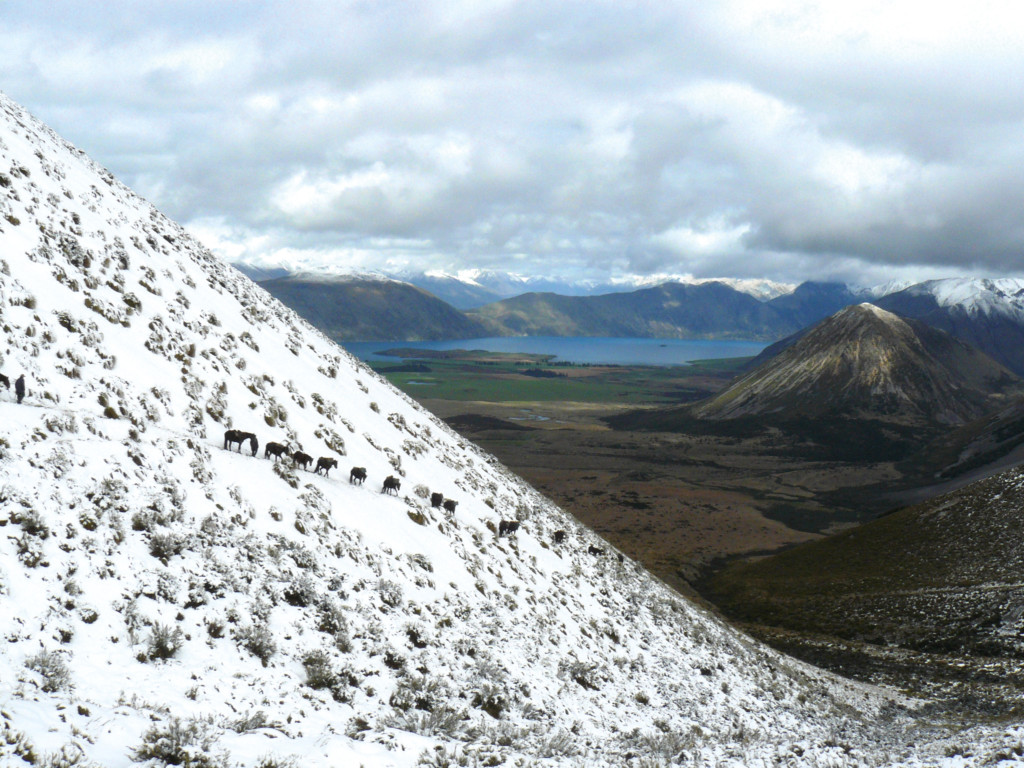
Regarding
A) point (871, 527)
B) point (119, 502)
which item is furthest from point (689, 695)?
point (871, 527)

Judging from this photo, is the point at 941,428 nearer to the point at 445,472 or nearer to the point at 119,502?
the point at 445,472

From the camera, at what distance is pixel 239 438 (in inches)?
701

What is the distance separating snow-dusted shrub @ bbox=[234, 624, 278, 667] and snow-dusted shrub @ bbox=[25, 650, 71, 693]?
3094 millimetres

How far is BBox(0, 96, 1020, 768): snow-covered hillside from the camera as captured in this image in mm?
10031

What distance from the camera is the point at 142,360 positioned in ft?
62.0

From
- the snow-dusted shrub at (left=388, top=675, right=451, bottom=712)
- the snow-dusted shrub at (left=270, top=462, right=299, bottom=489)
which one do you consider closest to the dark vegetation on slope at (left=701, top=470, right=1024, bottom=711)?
the snow-dusted shrub at (left=388, top=675, right=451, bottom=712)

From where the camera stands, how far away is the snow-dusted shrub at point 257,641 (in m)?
11.8

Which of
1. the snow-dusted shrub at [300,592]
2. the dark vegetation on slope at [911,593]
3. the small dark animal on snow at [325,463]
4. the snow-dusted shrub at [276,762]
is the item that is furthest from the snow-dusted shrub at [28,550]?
the dark vegetation on slope at [911,593]

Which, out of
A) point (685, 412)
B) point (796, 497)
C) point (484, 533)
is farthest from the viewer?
point (685, 412)

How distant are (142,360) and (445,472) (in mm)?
13608

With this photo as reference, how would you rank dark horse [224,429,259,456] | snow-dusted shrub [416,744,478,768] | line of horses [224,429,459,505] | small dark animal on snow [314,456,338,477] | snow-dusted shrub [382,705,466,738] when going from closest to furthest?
snow-dusted shrub [416,744,478,768] → snow-dusted shrub [382,705,466,738] → dark horse [224,429,259,456] → line of horses [224,429,459,505] → small dark animal on snow [314,456,338,477]

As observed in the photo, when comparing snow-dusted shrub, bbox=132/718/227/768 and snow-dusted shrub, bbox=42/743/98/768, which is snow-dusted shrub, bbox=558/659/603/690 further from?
snow-dusted shrub, bbox=42/743/98/768

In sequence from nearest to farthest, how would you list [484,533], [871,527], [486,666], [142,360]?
1. [486,666]
2. [142,360]
3. [484,533]
4. [871,527]

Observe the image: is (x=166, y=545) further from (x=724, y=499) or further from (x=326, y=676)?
(x=724, y=499)
